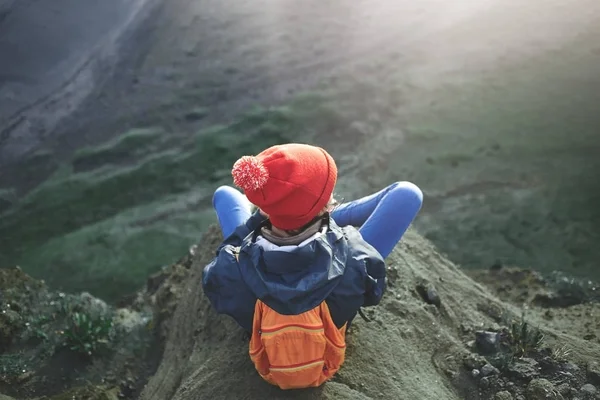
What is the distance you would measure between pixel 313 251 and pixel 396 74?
7.28 metres

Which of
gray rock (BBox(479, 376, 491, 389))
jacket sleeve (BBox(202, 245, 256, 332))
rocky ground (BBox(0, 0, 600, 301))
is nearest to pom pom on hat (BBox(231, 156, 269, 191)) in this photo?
jacket sleeve (BBox(202, 245, 256, 332))

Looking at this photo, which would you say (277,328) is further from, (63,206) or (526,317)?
(63,206)

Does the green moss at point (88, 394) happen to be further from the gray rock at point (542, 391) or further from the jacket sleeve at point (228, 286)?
the gray rock at point (542, 391)

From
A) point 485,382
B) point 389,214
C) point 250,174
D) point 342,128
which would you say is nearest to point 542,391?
point 485,382

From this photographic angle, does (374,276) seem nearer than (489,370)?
Yes

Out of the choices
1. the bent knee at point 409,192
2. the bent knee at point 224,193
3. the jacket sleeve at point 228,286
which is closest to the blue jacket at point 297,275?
the jacket sleeve at point 228,286

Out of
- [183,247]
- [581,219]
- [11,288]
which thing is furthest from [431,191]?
[11,288]

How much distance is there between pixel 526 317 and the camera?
13.0 feet

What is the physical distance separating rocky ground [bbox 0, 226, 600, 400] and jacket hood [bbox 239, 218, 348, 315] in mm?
488

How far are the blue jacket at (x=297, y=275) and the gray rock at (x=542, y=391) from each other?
938 millimetres

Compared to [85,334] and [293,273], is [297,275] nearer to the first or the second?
[293,273]

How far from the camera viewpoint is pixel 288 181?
6.92ft

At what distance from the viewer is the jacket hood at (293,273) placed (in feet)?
7.11

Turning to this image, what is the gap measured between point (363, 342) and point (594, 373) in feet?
3.63
